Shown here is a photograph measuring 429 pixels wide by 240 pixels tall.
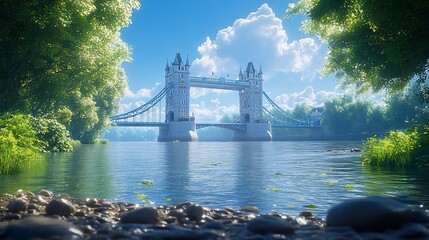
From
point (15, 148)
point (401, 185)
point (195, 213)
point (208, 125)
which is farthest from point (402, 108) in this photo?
point (195, 213)

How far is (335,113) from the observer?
353ft

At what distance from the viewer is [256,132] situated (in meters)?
119

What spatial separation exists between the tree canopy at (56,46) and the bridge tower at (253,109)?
Answer: 3777 inches

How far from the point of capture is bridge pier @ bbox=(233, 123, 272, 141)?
116 metres

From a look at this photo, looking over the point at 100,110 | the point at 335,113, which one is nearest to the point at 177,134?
the point at 335,113

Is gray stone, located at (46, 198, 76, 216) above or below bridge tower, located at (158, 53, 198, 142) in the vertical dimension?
below

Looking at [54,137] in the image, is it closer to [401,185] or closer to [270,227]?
[401,185]

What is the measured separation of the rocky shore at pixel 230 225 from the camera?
414 centimetres

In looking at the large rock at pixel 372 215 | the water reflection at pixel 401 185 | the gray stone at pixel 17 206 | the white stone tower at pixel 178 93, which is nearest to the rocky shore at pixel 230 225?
the large rock at pixel 372 215

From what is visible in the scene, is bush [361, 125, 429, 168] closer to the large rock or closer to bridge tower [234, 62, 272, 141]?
the large rock

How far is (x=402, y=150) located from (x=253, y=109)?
124m

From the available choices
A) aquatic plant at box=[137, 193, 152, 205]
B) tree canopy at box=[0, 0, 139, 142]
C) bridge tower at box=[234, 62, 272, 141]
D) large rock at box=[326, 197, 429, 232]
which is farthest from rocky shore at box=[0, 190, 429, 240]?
bridge tower at box=[234, 62, 272, 141]

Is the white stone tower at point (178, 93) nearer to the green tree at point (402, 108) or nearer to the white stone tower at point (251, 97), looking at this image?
the white stone tower at point (251, 97)

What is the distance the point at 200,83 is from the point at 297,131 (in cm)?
3802
